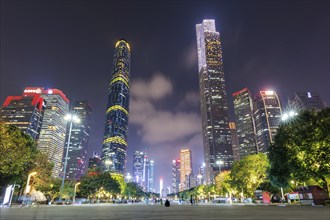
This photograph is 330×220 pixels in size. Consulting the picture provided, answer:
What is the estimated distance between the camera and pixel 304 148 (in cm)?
2825

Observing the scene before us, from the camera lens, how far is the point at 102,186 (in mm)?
78812

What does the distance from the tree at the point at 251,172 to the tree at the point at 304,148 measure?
60.1ft

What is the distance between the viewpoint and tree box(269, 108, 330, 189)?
2731 cm

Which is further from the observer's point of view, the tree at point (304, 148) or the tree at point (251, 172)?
the tree at point (251, 172)

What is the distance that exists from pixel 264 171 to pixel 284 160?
72.5ft

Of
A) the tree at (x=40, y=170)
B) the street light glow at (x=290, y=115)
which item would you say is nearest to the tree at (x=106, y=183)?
the tree at (x=40, y=170)

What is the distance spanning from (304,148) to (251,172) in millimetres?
25740

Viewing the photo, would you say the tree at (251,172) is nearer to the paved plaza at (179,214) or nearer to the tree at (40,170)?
the paved plaza at (179,214)

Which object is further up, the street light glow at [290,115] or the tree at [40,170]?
the street light glow at [290,115]

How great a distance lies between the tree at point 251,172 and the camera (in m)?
51.8

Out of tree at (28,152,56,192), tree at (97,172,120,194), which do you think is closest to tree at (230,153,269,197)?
tree at (28,152,56,192)

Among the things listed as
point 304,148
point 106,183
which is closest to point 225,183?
point 106,183

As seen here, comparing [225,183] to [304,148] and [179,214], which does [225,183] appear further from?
[179,214]

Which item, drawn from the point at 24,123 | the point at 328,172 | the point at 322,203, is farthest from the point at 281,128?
the point at 24,123
